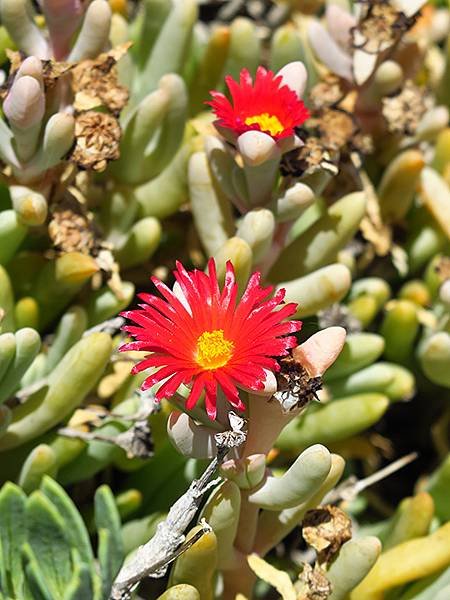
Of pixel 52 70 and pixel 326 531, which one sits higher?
pixel 52 70

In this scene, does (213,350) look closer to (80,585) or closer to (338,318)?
(80,585)

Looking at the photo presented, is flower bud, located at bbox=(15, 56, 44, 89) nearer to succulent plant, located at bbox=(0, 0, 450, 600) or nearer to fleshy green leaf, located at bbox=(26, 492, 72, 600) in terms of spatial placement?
succulent plant, located at bbox=(0, 0, 450, 600)

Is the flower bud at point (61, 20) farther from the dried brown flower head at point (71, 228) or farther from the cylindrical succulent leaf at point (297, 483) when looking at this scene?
the cylindrical succulent leaf at point (297, 483)

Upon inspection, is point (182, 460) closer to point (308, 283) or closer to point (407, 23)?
point (308, 283)

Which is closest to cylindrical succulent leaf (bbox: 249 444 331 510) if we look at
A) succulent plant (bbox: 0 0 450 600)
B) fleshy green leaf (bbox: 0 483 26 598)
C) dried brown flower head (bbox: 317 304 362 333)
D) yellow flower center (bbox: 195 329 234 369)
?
succulent plant (bbox: 0 0 450 600)

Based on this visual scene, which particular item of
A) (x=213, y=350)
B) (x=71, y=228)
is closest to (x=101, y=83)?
(x=71, y=228)

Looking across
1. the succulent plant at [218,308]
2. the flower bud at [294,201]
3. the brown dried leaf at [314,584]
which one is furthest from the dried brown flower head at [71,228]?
the brown dried leaf at [314,584]
